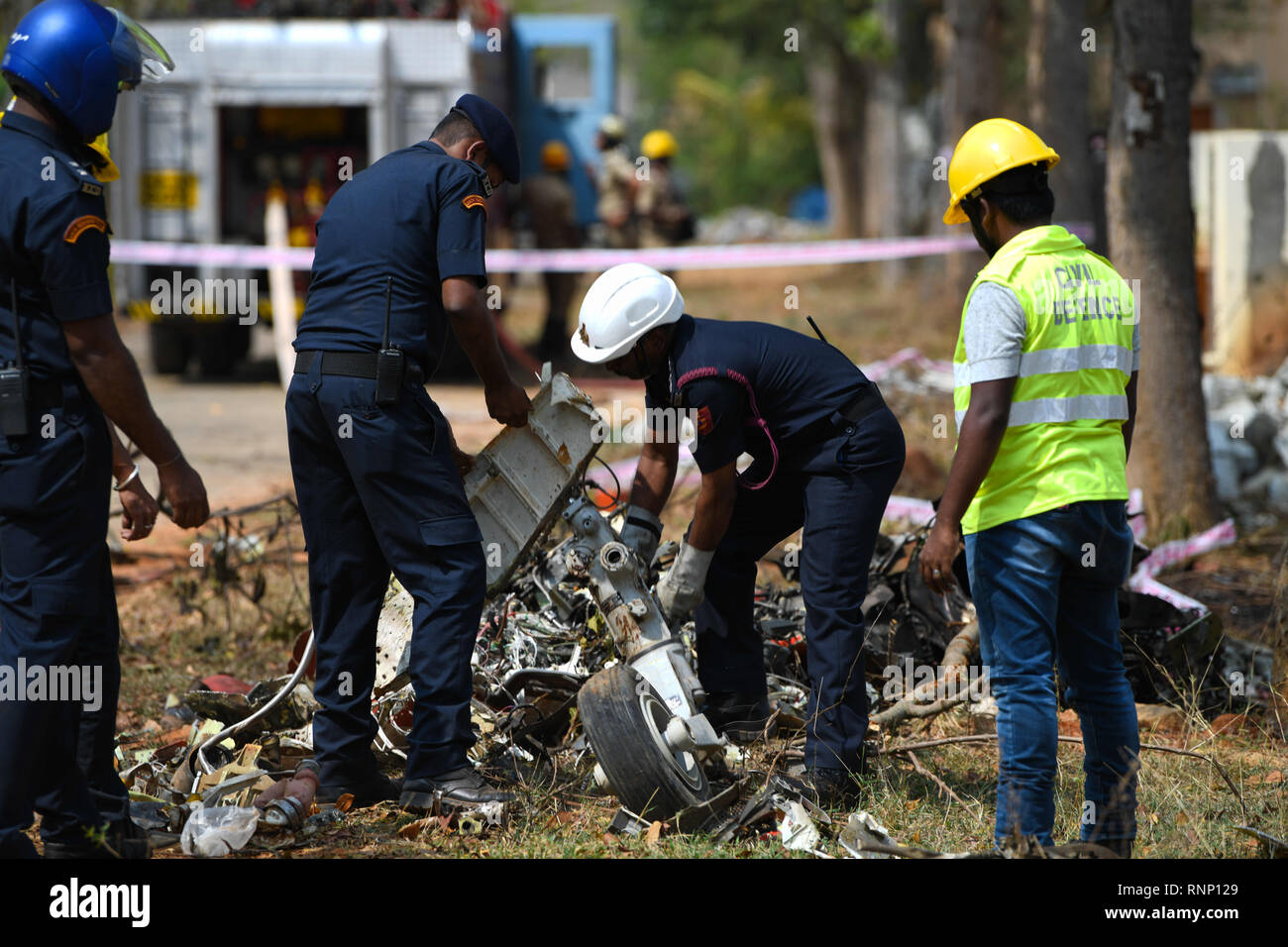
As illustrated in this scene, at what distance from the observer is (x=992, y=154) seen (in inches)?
132

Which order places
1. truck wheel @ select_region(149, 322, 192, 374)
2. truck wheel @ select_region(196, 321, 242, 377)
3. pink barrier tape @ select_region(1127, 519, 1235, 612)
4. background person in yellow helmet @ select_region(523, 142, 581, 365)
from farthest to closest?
1. background person in yellow helmet @ select_region(523, 142, 581, 365)
2. truck wheel @ select_region(196, 321, 242, 377)
3. truck wheel @ select_region(149, 322, 192, 374)
4. pink barrier tape @ select_region(1127, 519, 1235, 612)

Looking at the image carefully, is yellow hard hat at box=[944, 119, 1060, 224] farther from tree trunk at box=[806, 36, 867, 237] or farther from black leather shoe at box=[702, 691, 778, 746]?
tree trunk at box=[806, 36, 867, 237]

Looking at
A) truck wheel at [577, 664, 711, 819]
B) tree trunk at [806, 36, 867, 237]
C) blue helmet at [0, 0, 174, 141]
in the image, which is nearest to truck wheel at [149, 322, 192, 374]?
blue helmet at [0, 0, 174, 141]

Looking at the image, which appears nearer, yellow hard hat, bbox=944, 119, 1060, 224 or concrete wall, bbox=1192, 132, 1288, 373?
yellow hard hat, bbox=944, 119, 1060, 224

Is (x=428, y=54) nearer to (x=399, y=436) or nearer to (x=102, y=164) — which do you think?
(x=102, y=164)

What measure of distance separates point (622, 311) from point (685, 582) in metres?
0.85

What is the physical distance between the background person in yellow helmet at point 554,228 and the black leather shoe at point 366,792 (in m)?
9.15

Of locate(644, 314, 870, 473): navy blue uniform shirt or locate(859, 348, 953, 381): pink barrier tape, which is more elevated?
locate(859, 348, 953, 381): pink barrier tape

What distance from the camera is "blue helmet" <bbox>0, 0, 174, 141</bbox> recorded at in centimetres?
327

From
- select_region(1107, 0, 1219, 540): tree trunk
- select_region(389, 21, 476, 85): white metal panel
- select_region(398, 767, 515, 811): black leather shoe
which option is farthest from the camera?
select_region(389, 21, 476, 85): white metal panel

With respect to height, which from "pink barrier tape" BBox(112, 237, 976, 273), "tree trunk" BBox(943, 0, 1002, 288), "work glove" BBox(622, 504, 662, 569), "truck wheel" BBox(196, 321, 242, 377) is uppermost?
"tree trunk" BBox(943, 0, 1002, 288)

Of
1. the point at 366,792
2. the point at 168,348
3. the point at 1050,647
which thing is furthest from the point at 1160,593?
the point at 168,348

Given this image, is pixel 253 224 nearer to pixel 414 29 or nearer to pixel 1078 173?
pixel 414 29

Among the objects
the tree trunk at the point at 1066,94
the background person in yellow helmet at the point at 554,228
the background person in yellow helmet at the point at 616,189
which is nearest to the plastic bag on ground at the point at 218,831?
the tree trunk at the point at 1066,94
